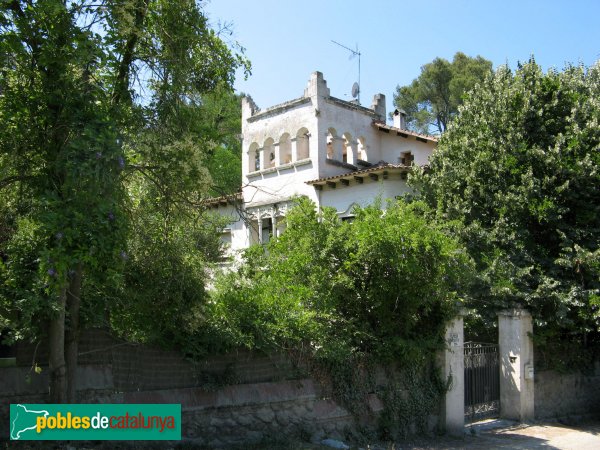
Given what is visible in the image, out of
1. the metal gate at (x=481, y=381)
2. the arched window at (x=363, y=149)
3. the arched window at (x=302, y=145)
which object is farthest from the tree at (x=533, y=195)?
the arched window at (x=363, y=149)

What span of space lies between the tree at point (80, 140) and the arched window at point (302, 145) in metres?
14.9

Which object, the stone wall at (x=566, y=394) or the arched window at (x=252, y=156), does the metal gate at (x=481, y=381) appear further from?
the arched window at (x=252, y=156)

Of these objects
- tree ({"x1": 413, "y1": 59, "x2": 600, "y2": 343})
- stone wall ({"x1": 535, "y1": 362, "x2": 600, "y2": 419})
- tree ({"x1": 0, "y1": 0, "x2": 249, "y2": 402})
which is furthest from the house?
tree ({"x1": 0, "y1": 0, "x2": 249, "y2": 402})

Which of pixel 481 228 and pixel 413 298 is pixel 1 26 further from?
pixel 481 228

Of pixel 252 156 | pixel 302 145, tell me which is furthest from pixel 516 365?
pixel 252 156

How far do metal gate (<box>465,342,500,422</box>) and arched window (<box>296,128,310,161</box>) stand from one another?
37.8 ft

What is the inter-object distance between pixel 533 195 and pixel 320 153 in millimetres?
9298

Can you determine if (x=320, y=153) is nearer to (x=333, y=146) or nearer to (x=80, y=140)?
(x=333, y=146)

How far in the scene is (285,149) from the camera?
24.4 metres

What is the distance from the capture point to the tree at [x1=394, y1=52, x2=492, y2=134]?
39.1 metres

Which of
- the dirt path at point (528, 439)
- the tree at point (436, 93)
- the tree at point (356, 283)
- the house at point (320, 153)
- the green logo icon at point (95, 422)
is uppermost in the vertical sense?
the tree at point (436, 93)

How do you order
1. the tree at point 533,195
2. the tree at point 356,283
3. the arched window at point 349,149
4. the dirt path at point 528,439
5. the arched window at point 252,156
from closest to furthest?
the tree at point 356,283 → the dirt path at point 528,439 → the tree at point 533,195 → the arched window at point 349,149 → the arched window at point 252,156

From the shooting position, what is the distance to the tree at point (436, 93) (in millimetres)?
39062

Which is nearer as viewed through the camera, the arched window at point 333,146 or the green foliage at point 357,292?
the green foliage at point 357,292
